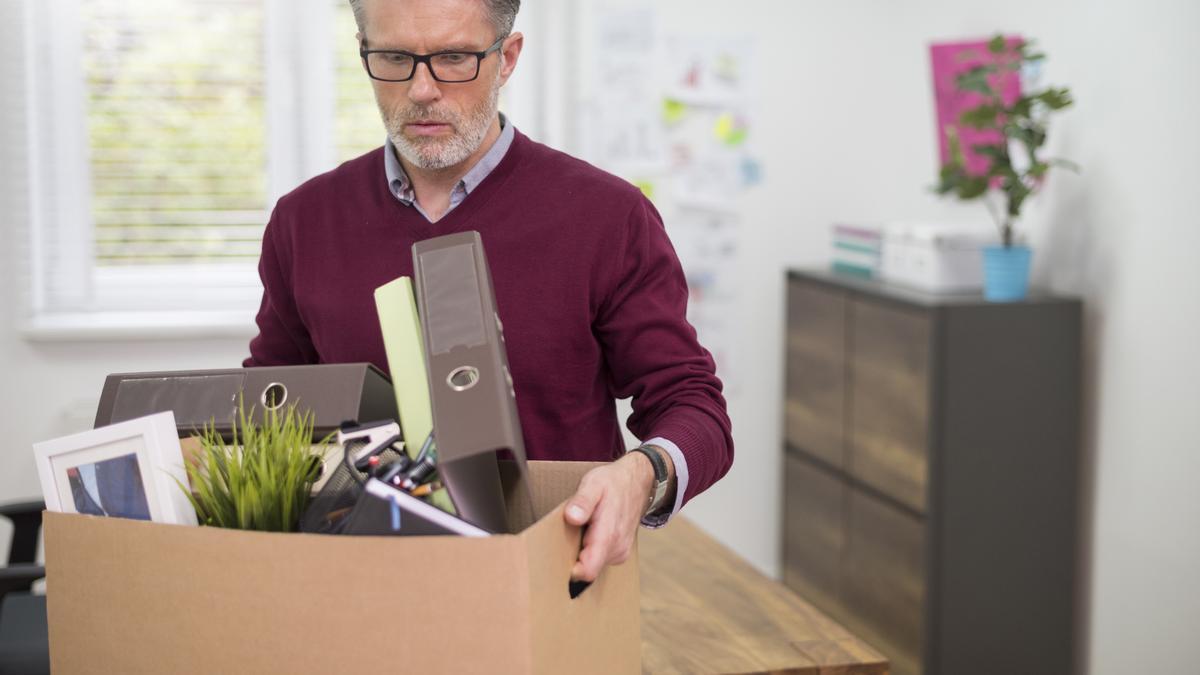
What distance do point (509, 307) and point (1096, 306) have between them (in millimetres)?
1977

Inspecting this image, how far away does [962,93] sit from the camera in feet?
11.4

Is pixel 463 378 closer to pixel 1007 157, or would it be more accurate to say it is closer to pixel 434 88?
pixel 434 88

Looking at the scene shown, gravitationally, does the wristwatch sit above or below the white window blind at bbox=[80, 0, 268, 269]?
below

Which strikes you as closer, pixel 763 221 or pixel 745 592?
pixel 745 592

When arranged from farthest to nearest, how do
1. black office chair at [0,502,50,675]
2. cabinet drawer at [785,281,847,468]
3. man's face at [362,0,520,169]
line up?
cabinet drawer at [785,281,847,468] < black office chair at [0,502,50,675] < man's face at [362,0,520,169]

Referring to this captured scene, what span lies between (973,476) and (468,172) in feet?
6.15

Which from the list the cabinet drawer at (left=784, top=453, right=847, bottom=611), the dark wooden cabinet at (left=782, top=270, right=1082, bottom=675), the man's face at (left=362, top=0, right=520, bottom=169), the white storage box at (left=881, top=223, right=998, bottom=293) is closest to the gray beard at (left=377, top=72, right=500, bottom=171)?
the man's face at (left=362, top=0, right=520, bottom=169)

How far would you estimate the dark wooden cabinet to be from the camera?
9.85ft

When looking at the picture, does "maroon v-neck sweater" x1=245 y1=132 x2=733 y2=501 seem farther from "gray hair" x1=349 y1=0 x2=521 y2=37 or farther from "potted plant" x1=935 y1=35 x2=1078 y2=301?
"potted plant" x1=935 y1=35 x2=1078 y2=301

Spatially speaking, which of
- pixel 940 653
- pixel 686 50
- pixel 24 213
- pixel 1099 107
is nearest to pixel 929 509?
pixel 940 653

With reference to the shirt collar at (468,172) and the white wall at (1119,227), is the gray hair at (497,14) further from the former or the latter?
the white wall at (1119,227)

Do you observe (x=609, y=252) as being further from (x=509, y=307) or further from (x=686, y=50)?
(x=686, y=50)

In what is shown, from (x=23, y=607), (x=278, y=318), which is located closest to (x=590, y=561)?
(x=278, y=318)

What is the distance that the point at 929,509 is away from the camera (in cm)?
305
